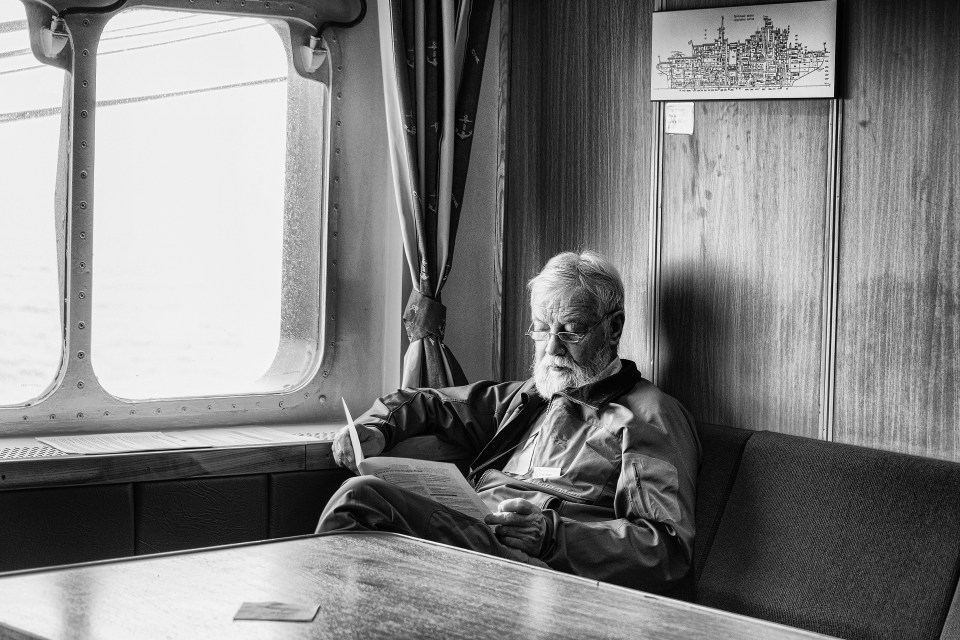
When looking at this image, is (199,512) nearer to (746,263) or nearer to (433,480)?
(433,480)

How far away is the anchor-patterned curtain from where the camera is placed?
3.34 metres

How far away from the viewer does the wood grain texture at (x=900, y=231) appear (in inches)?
94.3

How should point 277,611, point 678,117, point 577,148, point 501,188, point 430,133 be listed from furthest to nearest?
1. point 501,188
2. point 430,133
3. point 577,148
4. point 678,117
5. point 277,611

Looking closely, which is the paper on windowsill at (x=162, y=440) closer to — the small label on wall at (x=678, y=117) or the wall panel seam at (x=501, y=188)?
the wall panel seam at (x=501, y=188)

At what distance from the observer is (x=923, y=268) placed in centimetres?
243

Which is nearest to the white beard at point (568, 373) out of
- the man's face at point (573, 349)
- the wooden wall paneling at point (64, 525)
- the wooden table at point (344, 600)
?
the man's face at point (573, 349)

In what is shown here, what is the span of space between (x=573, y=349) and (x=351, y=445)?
0.71 m

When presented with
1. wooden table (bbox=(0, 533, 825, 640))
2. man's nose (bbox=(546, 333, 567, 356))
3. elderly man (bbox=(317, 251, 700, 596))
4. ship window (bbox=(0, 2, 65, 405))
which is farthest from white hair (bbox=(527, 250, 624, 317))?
ship window (bbox=(0, 2, 65, 405))

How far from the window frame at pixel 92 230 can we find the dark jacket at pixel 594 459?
595 mm

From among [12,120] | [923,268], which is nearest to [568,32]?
[923,268]

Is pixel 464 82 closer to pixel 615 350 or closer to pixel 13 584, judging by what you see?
pixel 615 350

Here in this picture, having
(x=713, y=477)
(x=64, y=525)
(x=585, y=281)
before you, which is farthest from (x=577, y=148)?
(x=64, y=525)

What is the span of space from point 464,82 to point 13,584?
2.32 meters

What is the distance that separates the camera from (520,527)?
2.31 metres
